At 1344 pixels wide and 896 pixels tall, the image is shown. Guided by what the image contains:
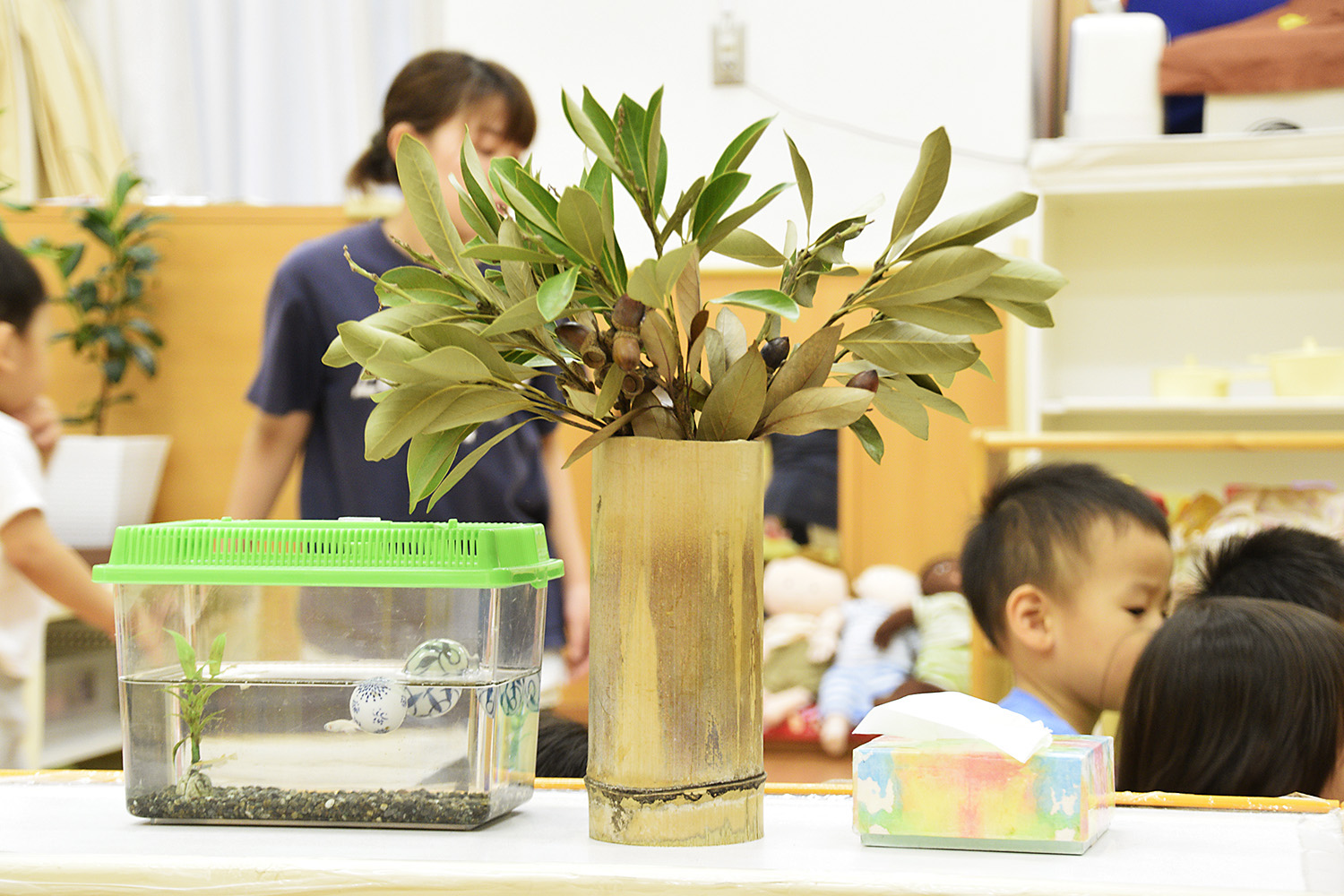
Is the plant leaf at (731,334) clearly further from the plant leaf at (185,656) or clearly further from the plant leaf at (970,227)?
the plant leaf at (185,656)

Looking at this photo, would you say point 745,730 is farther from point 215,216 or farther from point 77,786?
point 215,216

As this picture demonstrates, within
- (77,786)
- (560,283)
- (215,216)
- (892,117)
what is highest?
(892,117)

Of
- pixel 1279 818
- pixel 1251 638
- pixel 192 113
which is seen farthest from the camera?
pixel 192 113

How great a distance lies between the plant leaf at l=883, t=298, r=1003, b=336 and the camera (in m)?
0.62

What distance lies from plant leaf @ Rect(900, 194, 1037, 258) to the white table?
0.30 meters

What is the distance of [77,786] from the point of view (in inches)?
30.4

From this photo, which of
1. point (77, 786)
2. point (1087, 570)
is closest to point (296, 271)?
point (77, 786)

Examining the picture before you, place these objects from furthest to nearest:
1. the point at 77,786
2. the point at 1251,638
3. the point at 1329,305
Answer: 1. the point at 1329,305
2. the point at 1251,638
3. the point at 77,786

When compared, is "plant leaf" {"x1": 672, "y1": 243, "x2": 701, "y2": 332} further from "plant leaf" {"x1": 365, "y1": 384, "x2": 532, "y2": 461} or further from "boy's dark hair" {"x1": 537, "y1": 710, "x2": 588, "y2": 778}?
"boy's dark hair" {"x1": 537, "y1": 710, "x2": 588, "y2": 778}

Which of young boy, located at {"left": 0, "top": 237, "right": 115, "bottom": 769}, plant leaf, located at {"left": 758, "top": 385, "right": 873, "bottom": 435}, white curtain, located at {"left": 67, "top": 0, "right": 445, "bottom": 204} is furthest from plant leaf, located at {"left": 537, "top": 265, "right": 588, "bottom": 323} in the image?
white curtain, located at {"left": 67, "top": 0, "right": 445, "bottom": 204}

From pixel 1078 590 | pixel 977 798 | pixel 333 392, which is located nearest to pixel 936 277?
pixel 977 798

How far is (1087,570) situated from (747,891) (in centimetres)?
81

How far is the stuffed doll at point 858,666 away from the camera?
8.18ft

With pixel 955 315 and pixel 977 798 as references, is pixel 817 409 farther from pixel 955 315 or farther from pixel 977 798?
pixel 977 798
